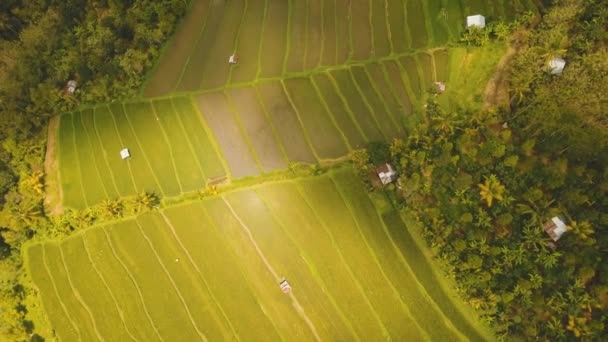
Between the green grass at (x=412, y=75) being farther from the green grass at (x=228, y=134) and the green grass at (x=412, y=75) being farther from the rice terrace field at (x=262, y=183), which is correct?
the green grass at (x=228, y=134)

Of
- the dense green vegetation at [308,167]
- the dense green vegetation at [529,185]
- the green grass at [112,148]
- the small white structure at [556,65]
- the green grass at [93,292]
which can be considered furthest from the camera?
the green grass at [112,148]

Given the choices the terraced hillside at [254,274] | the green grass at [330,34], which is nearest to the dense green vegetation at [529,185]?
the terraced hillside at [254,274]

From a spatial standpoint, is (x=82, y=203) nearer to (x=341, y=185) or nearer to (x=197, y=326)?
(x=197, y=326)

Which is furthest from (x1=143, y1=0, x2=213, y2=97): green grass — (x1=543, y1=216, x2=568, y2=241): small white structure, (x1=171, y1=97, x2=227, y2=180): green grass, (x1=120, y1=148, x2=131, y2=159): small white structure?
(x1=543, y1=216, x2=568, y2=241): small white structure

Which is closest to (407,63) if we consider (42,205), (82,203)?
(82,203)

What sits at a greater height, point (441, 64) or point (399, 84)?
point (399, 84)

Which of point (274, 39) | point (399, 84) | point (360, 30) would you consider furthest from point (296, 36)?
point (399, 84)

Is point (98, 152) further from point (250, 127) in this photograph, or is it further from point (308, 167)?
point (308, 167)
